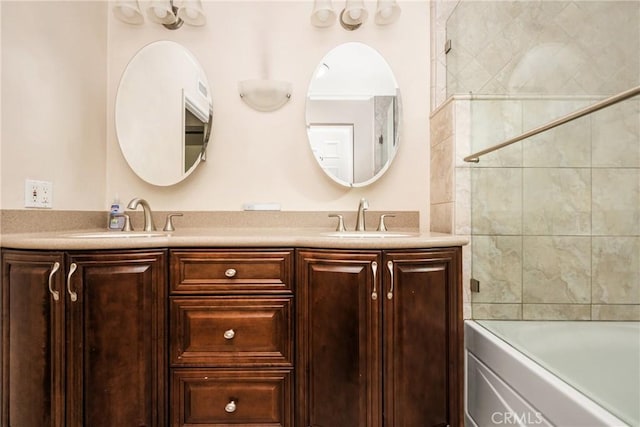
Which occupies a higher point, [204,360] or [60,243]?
[60,243]

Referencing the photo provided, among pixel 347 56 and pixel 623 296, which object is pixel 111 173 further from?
pixel 623 296

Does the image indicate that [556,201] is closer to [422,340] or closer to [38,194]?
[422,340]

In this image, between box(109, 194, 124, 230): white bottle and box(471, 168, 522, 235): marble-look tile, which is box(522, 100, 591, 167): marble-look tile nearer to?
box(471, 168, 522, 235): marble-look tile

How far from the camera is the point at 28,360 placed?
111 cm

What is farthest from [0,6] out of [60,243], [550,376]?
[550,376]

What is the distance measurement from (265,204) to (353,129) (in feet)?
1.95

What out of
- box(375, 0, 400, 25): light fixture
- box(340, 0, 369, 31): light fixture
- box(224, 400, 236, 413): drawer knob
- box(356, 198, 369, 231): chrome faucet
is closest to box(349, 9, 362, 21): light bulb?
box(340, 0, 369, 31): light fixture

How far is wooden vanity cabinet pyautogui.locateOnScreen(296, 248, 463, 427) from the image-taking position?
117cm

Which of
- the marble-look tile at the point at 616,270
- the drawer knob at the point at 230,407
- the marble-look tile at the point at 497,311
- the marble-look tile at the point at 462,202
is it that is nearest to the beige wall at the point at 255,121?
the marble-look tile at the point at 462,202

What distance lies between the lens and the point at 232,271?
1233mm

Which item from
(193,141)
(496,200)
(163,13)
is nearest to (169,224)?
(193,141)

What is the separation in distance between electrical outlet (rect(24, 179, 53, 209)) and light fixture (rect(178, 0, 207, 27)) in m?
1.01

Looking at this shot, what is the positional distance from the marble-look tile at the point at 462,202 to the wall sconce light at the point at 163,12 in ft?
4.86

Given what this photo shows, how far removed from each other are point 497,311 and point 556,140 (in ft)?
2.34
